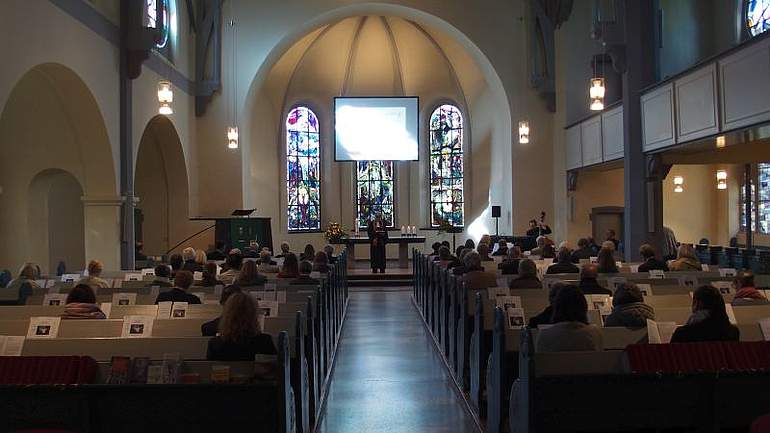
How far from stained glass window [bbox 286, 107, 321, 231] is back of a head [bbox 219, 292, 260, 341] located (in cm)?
1925

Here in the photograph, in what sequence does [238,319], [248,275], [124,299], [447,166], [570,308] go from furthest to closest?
[447,166] < [248,275] < [124,299] < [570,308] < [238,319]

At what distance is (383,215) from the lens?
24.8 meters

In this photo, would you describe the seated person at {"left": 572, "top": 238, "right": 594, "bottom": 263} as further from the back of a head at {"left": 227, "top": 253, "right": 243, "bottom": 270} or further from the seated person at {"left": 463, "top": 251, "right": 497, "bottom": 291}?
the back of a head at {"left": 227, "top": 253, "right": 243, "bottom": 270}

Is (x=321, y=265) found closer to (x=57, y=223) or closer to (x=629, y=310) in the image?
(x=629, y=310)

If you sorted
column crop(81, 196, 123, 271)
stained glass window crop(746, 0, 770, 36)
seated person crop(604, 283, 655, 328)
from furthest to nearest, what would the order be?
stained glass window crop(746, 0, 770, 36)
column crop(81, 196, 123, 271)
seated person crop(604, 283, 655, 328)

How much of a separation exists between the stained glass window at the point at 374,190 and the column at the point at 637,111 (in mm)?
11195

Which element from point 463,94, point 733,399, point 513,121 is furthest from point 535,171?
point 733,399

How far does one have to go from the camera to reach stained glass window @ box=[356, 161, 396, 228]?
24719 millimetres

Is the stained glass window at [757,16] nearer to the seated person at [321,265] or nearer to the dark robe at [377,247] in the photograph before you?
the dark robe at [377,247]

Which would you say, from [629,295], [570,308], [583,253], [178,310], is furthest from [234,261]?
[570,308]

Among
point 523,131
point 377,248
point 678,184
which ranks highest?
point 523,131

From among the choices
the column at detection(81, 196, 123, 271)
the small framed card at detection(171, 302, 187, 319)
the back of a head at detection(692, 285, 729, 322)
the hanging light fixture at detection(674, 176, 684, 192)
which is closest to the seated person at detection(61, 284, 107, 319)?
the small framed card at detection(171, 302, 187, 319)

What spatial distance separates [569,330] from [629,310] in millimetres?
784

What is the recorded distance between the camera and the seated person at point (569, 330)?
4.64 m
